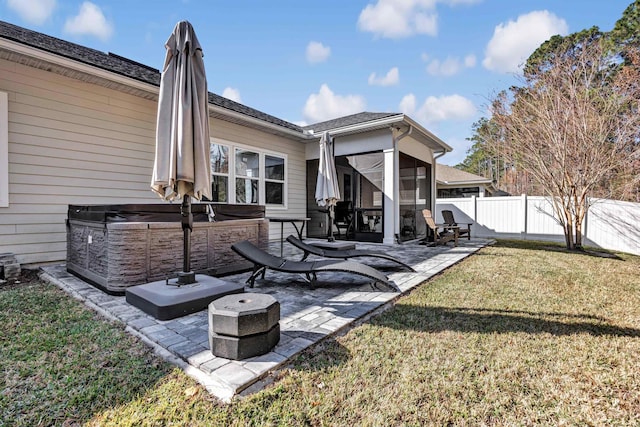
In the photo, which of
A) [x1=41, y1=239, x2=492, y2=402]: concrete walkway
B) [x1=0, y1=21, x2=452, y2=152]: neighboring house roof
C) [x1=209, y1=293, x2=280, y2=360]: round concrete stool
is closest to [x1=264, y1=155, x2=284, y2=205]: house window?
[x1=0, y1=21, x2=452, y2=152]: neighboring house roof

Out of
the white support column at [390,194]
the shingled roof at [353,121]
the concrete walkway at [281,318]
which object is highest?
the shingled roof at [353,121]

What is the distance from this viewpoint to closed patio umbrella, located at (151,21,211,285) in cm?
Answer: 302

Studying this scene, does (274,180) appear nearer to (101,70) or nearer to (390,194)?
(390,194)

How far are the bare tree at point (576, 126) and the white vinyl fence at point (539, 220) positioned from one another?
67 centimetres

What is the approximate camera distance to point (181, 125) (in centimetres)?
301

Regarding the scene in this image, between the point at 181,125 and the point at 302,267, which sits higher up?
the point at 181,125

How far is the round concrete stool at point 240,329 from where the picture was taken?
6.80ft

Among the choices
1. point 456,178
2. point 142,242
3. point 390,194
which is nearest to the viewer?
point 142,242

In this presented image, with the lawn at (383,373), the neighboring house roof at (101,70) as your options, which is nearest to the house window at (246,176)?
the neighboring house roof at (101,70)

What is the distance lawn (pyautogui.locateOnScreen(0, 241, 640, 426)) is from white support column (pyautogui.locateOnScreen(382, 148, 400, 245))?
5.01 m

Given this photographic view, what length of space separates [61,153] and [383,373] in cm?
621

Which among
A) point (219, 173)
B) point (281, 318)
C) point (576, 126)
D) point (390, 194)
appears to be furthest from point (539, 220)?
point (281, 318)

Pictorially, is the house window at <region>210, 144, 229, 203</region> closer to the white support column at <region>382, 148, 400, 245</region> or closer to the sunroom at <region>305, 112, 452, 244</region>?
the sunroom at <region>305, 112, 452, 244</region>

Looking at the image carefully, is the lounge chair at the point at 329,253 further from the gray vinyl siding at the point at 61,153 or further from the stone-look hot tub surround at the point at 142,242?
the gray vinyl siding at the point at 61,153
